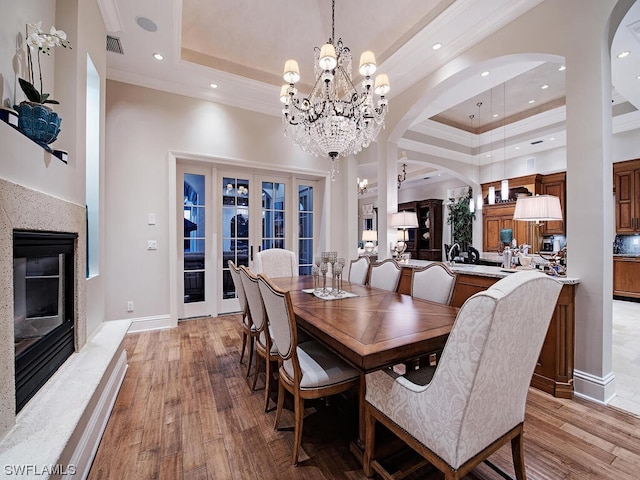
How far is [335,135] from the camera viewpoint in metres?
2.79

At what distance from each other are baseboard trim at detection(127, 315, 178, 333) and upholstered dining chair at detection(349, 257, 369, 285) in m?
2.46

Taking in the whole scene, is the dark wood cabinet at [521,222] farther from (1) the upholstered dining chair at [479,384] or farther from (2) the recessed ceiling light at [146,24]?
(2) the recessed ceiling light at [146,24]

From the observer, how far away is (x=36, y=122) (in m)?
1.49

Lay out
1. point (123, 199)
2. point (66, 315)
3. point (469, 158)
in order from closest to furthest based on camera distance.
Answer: point (66, 315), point (123, 199), point (469, 158)

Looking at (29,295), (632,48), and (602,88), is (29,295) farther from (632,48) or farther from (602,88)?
(632,48)

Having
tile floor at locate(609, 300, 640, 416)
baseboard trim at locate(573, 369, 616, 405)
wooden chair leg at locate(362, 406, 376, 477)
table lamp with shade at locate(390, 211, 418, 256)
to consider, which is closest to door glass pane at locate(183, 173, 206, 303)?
table lamp with shade at locate(390, 211, 418, 256)

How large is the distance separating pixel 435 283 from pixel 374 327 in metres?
1.05

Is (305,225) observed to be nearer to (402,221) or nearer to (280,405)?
(402,221)

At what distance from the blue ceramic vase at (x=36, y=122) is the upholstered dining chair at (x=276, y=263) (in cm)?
226

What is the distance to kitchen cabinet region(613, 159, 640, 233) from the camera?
4.99m

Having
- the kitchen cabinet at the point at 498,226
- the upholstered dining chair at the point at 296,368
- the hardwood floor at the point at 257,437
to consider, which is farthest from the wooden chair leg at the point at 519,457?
the kitchen cabinet at the point at 498,226

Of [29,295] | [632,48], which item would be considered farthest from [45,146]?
[632,48]

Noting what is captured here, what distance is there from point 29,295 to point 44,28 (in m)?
1.74

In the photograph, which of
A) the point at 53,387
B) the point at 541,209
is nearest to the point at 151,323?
the point at 53,387
